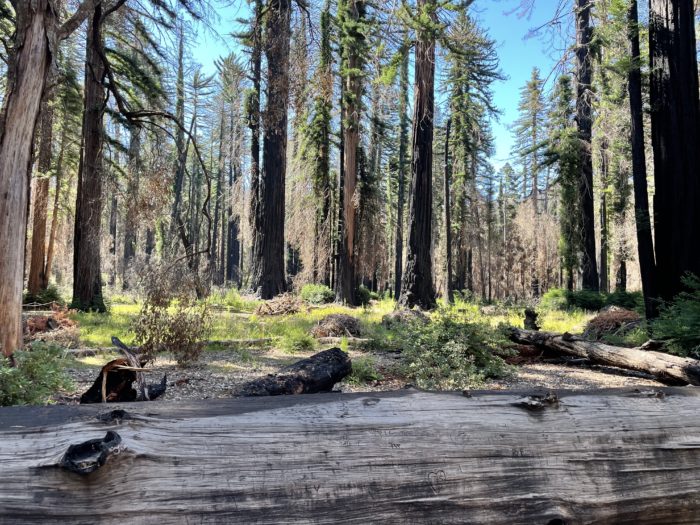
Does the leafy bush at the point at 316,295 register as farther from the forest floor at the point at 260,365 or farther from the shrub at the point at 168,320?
the shrub at the point at 168,320

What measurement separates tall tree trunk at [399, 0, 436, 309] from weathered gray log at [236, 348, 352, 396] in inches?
318

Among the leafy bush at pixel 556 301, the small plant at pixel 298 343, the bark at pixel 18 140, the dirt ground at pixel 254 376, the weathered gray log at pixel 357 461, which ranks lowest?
the dirt ground at pixel 254 376

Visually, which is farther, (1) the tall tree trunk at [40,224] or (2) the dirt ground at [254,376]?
(1) the tall tree trunk at [40,224]

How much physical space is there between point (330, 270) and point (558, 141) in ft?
34.8

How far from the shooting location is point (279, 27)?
7352 millimetres

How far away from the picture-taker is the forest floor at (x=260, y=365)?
5121 millimetres

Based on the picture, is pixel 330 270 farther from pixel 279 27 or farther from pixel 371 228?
pixel 279 27

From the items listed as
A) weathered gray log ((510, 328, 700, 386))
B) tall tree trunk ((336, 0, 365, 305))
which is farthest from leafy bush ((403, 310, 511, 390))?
tall tree trunk ((336, 0, 365, 305))

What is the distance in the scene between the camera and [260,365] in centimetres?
621

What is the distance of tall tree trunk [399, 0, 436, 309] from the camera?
12.6 m

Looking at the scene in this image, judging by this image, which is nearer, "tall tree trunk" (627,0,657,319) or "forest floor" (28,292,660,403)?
"forest floor" (28,292,660,403)

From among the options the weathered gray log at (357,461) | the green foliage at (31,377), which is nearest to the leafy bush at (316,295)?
the green foliage at (31,377)

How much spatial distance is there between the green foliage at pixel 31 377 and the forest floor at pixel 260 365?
265 millimetres

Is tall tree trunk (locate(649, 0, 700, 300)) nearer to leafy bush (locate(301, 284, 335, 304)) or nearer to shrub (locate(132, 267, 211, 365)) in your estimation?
shrub (locate(132, 267, 211, 365))
